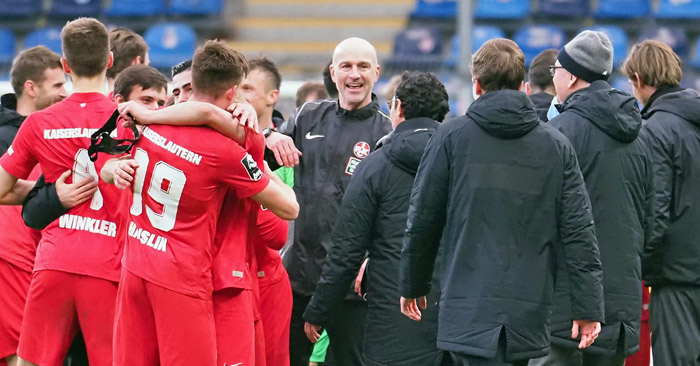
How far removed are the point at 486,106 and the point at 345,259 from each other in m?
1.28

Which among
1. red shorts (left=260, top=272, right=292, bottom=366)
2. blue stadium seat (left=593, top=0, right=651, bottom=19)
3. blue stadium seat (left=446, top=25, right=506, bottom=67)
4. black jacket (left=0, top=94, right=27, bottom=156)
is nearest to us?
red shorts (left=260, top=272, right=292, bottom=366)

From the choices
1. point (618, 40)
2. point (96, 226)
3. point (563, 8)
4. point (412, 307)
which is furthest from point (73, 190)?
point (563, 8)

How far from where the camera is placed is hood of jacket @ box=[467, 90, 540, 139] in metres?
4.58

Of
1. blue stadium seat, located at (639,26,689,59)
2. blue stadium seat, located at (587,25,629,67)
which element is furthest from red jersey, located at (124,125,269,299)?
blue stadium seat, located at (639,26,689,59)

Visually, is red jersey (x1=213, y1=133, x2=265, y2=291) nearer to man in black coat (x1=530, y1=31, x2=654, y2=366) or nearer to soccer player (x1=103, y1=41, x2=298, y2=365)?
soccer player (x1=103, y1=41, x2=298, y2=365)

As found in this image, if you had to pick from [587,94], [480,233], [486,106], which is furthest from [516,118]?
[587,94]

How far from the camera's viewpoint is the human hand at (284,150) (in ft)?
18.5

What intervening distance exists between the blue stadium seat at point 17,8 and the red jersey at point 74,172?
50.1ft

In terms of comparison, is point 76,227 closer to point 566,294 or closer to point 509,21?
point 566,294

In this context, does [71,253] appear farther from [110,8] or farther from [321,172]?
[110,8]

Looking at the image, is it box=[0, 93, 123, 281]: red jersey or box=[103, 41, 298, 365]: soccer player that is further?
box=[0, 93, 123, 281]: red jersey

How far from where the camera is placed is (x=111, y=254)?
4988mm

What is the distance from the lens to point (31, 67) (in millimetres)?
6324

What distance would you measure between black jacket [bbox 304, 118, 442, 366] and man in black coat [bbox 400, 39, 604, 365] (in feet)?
2.25
